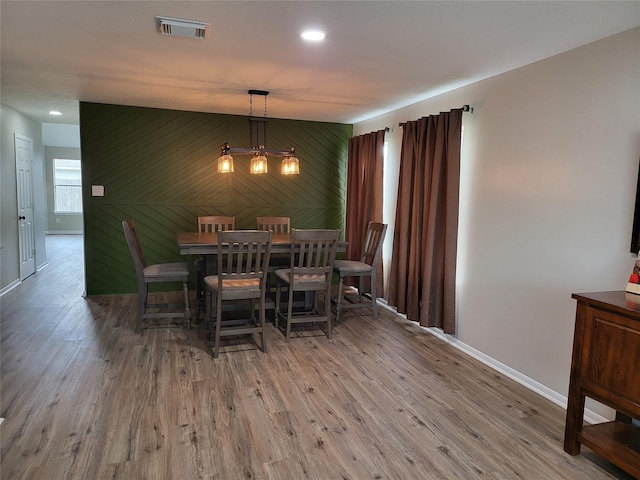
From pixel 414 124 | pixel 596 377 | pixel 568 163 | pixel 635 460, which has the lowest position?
pixel 635 460

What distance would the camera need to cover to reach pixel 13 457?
2166mm

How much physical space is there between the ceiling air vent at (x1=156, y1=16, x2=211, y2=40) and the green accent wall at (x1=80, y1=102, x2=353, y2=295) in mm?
3064

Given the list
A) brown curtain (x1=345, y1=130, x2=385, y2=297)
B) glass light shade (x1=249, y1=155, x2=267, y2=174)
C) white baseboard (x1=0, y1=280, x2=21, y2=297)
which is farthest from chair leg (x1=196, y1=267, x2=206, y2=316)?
white baseboard (x1=0, y1=280, x2=21, y2=297)

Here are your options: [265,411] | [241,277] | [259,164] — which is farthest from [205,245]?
[265,411]

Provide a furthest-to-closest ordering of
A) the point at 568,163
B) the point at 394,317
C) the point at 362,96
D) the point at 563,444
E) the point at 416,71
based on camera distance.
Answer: the point at 394,317
the point at 362,96
the point at 416,71
the point at 568,163
the point at 563,444

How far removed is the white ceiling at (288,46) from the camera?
2.29m

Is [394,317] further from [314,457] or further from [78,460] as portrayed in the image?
[78,460]

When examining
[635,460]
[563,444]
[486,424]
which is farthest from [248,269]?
[635,460]

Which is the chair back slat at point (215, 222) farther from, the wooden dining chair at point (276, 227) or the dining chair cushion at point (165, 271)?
the dining chair cushion at point (165, 271)

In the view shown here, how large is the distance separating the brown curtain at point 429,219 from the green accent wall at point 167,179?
1.95 meters

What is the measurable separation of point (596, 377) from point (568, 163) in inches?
55.6

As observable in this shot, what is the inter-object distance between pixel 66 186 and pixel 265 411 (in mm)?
11765

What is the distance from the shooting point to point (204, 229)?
546cm

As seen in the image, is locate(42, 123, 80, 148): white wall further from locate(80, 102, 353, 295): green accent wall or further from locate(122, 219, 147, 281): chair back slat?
locate(122, 219, 147, 281): chair back slat
